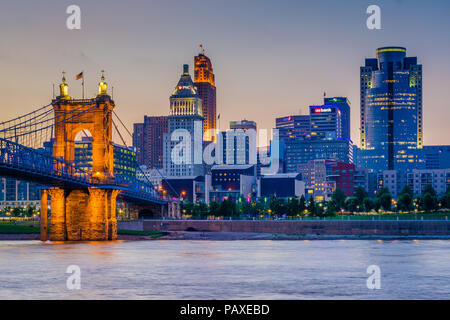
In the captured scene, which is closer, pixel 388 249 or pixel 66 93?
pixel 388 249

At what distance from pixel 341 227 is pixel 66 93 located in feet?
151

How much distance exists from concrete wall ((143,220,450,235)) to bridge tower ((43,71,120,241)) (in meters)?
33.8

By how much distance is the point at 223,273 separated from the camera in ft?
165

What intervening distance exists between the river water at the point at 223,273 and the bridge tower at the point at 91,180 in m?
14.1

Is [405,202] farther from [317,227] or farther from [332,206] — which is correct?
[317,227]

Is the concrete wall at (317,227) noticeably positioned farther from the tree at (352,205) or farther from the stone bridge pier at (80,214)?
the tree at (352,205)

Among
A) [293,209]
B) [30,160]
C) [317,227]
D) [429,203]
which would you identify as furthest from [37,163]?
[429,203]

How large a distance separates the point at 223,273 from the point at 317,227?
65.9 metres

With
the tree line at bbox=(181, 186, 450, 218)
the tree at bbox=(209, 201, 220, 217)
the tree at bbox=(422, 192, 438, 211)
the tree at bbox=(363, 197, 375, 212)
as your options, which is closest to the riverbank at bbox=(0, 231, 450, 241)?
the tree line at bbox=(181, 186, 450, 218)

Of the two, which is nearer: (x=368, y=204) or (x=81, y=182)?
(x=81, y=182)

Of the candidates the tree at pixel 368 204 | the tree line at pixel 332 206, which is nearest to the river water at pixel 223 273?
the tree line at pixel 332 206
